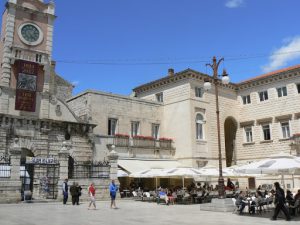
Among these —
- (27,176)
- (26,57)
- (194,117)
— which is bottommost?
(27,176)

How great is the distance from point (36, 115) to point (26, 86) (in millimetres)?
2283

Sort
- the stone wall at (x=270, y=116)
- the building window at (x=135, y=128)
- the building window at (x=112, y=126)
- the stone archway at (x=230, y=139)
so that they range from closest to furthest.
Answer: the building window at (x=112, y=126)
the stone wall at (x=270, y=116)
the building window at (x=135, y=128)
the stone archway at (x=230, y=139)

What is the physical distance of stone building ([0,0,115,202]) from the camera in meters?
22.5

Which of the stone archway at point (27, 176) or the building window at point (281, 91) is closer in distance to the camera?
the stone archway at point (27, 176)

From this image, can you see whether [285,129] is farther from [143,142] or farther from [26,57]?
[26,57]

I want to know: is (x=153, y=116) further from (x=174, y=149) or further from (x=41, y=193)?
(x=41, y=193)

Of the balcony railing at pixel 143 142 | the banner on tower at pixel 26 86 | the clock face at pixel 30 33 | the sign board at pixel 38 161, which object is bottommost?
the sign board at pixel 38 161

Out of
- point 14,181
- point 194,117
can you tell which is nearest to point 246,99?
point 194,117

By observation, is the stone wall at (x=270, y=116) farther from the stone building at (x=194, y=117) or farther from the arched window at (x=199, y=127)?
the arched window at (x=199, y=127)

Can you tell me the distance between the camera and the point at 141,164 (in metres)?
28.7

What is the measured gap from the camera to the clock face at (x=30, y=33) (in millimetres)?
26453

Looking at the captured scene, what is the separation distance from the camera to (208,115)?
33.0 metres

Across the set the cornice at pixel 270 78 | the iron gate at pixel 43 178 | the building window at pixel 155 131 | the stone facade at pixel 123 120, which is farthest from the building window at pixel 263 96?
the iron gate at pixel 43 178

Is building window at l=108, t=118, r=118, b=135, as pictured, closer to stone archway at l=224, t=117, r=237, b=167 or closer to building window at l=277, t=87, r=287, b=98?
stone archway at l=224, t=117, r=237, b=167
